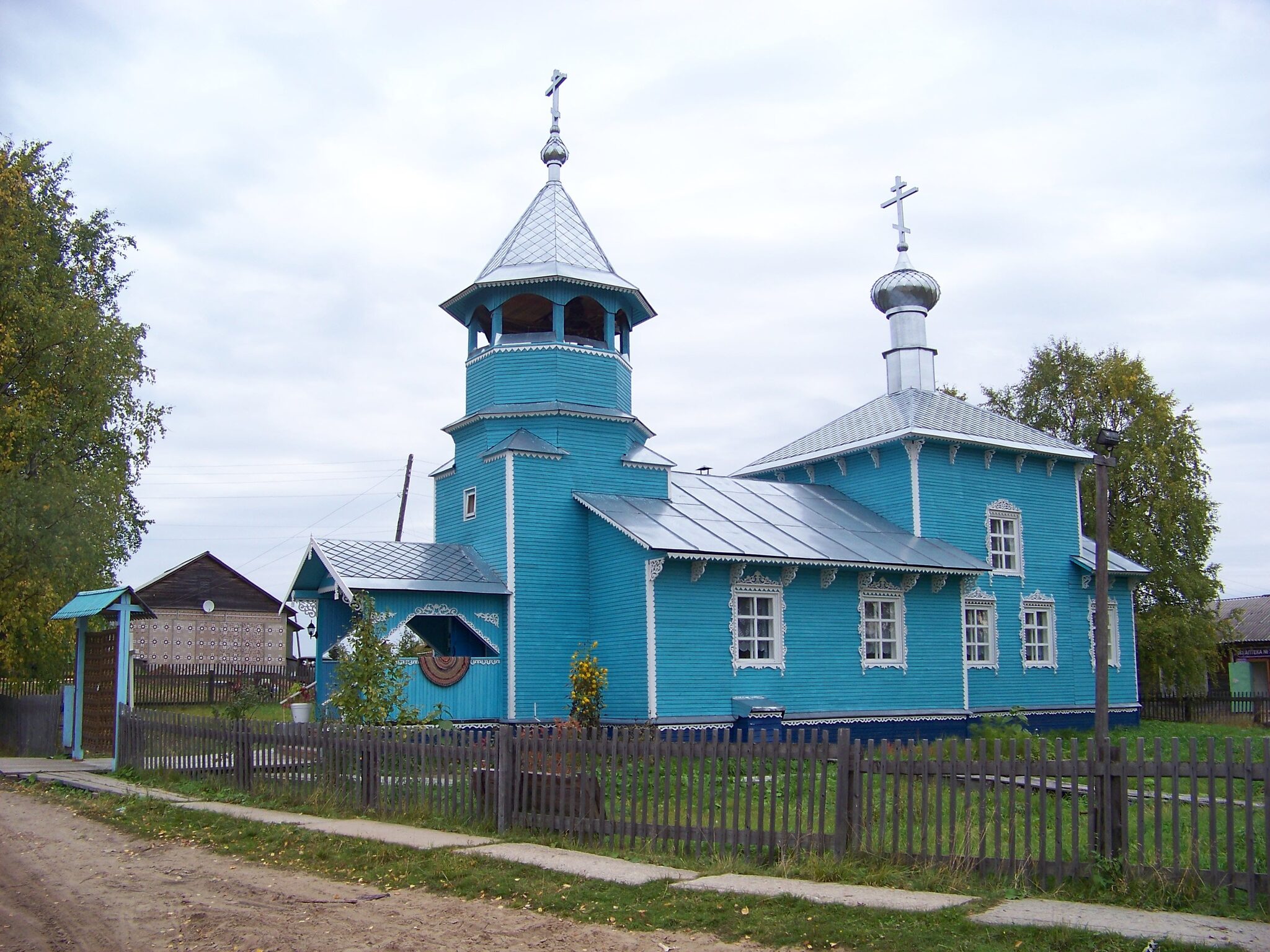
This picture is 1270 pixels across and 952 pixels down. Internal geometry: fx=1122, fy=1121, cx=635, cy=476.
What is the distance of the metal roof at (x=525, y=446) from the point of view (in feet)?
66.4

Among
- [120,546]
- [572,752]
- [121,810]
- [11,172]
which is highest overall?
[11,172]

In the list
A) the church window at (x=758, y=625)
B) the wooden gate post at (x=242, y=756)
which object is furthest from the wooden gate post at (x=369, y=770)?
the church window at (x=758, y=625)

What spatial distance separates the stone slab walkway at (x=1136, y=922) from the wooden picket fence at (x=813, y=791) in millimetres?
542

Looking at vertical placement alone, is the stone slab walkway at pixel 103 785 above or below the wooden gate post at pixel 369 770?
below

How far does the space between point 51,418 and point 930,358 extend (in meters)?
19.8

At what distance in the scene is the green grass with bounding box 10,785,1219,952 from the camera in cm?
678

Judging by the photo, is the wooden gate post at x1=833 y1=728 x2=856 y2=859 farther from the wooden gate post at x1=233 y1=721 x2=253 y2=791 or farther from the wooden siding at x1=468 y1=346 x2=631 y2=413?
the wooden siding at x1=468 y1=346 x2=631 y2=413

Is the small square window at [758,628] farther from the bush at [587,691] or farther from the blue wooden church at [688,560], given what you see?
the bush at [587,691]

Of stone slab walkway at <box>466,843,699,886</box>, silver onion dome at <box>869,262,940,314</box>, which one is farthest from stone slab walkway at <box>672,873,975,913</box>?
silver onion dome at <box>869,262,940,314</box>

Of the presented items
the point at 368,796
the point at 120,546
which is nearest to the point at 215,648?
the point at 120,546

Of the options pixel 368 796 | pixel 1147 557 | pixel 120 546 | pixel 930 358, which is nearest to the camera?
pixel 368 796

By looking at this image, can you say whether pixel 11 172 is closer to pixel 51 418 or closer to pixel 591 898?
pixel 51 418

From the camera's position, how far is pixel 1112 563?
2691 centimetres

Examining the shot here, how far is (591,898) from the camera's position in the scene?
8.08 metres
